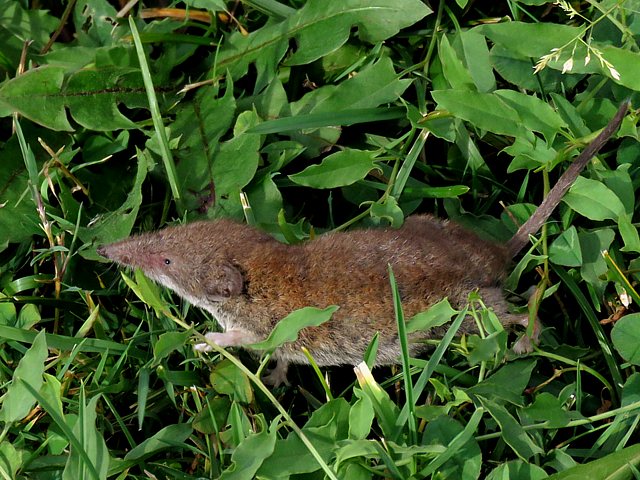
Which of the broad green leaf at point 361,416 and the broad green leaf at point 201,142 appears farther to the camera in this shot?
the broad green leaf at point 201,142

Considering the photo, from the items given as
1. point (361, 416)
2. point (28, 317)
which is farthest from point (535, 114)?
point (28, 317)

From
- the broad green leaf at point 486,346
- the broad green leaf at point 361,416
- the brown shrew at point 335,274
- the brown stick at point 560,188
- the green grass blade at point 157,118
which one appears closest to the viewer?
the broad green leaf at point 361,416

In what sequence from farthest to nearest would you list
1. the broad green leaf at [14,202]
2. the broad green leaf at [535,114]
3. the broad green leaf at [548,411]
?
the broad green leaf at [14,202] < the broad green leaf at [535,114] < the broad green leaf at [548,411]

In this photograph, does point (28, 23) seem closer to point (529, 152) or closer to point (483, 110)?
point (483, 110)

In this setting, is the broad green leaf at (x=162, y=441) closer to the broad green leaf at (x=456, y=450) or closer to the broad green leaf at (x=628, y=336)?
the broad green leaf at (x=456, y=450)

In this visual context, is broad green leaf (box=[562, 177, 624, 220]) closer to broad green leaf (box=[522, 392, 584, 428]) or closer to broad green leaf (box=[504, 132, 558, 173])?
broad green leaf (box=[504, 132, 558, 173])

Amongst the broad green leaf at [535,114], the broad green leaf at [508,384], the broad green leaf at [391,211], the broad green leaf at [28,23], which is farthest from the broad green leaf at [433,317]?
the broad green leaf at [28,23]

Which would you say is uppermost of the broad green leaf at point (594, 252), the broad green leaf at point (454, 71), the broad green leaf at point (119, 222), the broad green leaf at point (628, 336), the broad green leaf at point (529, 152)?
the broad green leaf at point (454, 71)

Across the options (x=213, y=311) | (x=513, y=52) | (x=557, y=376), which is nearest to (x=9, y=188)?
(x=213, y=311)

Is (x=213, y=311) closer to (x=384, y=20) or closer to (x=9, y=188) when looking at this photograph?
(x=9, y=188)
